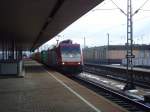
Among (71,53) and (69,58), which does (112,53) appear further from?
(69,58)

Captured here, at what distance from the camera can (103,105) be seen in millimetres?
15852

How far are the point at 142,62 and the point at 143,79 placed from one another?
28.9 meters

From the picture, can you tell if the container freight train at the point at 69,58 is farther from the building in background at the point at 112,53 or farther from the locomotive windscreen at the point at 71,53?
the building in background at the point at 112,53

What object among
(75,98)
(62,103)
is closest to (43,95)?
(75,98)

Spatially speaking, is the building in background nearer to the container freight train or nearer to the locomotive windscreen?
the container freight train

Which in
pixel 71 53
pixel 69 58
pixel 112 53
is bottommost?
pixel 69 58

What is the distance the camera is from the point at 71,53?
41594mm

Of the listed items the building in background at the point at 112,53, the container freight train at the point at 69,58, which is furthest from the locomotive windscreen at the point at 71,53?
the building in background at the point at 112,53

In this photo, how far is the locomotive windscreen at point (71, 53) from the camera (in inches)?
1619

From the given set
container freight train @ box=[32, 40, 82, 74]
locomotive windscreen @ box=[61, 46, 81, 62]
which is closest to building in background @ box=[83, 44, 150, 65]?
container freight train @ box=[32, 40, 82, 74]

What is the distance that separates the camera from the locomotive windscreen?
41125mm

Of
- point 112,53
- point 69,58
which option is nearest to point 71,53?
point 69,58

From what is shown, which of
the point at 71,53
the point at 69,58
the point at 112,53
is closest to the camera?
the point at 69,58

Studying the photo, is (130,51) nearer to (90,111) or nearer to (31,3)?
(31,3)
